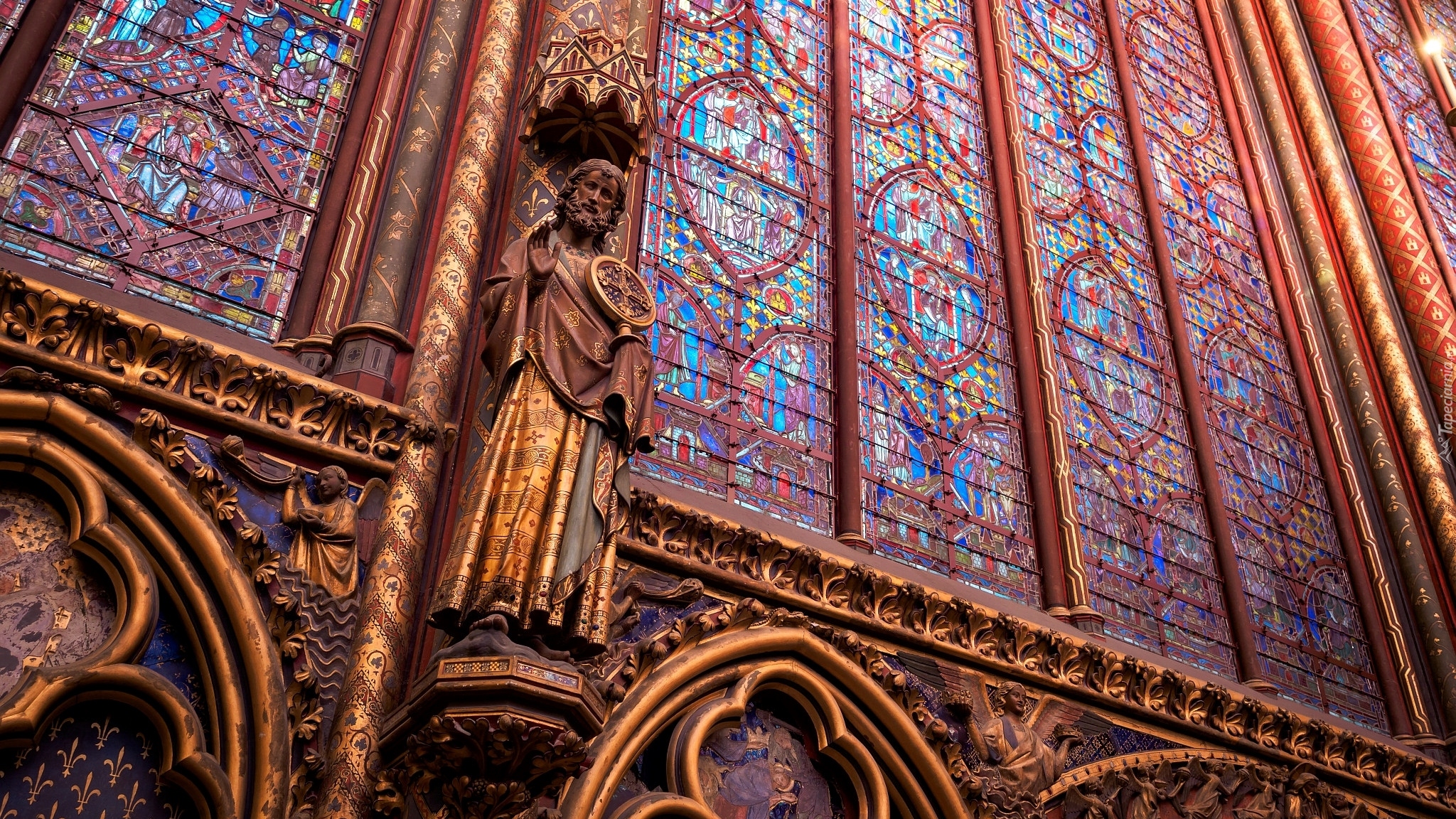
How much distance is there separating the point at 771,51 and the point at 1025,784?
15.8 ft

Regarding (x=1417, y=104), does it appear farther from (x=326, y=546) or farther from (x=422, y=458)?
(x=326, y=546)

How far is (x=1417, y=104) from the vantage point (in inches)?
510

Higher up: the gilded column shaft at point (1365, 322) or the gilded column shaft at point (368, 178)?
the gilded column shaft at point (1365, 322)

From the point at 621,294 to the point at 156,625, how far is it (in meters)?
2.12

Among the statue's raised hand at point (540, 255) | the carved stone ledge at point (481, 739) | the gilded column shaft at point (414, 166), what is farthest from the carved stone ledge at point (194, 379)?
the carved stone ledge at point (481, 739)

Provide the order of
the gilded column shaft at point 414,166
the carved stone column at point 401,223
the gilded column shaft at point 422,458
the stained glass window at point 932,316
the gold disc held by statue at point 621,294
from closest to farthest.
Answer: the gilded column shaft at point 422,458 < the gold disc held by statue at point 621,294 < the carved stone column at point 401,223 < the gilded column shaft at point 414,166 < the stained glass window at point 932,316

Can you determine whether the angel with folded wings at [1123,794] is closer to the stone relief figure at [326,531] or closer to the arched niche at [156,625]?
the stone relief figure at [326,531]

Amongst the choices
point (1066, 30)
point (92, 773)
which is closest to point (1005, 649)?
point (92, 773)

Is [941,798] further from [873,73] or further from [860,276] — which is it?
[873,73]

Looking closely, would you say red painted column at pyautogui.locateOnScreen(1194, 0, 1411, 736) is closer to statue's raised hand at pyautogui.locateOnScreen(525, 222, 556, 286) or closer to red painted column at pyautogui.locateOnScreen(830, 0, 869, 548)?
red painted column at pyautogui.locateOnScreen(830, 0, 869, 548)

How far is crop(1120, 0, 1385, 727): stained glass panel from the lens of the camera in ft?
28.2

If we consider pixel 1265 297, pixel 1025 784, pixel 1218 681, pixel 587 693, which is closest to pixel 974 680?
pixel 1025 784

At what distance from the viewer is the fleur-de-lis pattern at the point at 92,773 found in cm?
404

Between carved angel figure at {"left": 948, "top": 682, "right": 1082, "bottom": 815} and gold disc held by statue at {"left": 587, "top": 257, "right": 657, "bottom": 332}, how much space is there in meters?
2.27
